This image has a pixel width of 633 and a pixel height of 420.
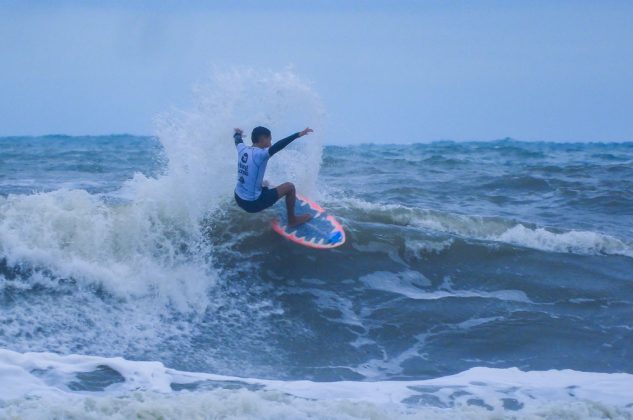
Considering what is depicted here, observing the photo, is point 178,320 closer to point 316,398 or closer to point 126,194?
point 316,398

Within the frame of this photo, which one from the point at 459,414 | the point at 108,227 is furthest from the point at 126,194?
the point at 459,414

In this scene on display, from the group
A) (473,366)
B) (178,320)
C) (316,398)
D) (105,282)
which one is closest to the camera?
(316,398)

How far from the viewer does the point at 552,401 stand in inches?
203

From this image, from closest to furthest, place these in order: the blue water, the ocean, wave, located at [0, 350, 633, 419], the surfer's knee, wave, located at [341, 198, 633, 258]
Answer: wave, located at [0, 350, 633, 419] → the ocean → the blue water → the surfer's knee → wave, located at [341, 198, 633, 258]

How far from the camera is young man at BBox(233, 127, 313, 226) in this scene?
325 inches

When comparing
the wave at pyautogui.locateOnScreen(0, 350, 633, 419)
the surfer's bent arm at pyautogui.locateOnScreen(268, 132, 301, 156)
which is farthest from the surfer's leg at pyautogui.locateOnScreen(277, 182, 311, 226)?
the wave at pyautogui.locateOnScreen(0, 350, 633, 419)

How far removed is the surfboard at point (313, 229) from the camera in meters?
9.15

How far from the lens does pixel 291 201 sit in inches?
351

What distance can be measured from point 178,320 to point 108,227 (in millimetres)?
1972

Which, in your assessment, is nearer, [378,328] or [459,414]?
[459,414]

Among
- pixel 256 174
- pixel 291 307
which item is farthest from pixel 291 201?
pixel 291 307

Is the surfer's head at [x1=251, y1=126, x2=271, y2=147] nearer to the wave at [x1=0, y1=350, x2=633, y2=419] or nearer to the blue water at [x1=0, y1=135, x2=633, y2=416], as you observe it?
the blue water at [x1=0, y1=135, x2=633, y2=416]

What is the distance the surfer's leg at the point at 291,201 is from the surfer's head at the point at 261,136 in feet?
2.17

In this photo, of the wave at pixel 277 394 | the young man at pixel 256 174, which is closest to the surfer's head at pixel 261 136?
the young man at pixel 256 174
